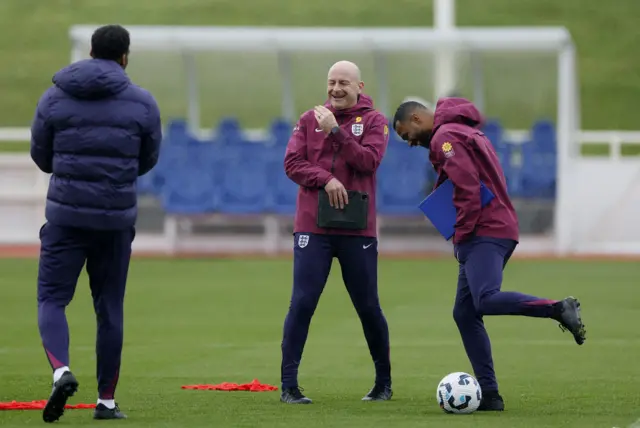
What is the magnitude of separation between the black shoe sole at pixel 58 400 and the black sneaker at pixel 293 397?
1.75 metres

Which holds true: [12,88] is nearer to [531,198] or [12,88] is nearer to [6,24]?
[6,24]

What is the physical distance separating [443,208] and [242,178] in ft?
60.0

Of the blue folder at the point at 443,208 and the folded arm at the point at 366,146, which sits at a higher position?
the folded arm at the point at 366,146

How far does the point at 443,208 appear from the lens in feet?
31.7

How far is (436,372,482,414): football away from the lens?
9391 millimetres

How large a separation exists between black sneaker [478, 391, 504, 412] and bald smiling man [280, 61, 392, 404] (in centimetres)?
87

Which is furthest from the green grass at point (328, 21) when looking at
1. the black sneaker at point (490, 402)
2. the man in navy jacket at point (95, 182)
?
the black sneaker at point (490, 402)

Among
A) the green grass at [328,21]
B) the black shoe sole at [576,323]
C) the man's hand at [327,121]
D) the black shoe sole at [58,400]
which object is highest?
the green grass at [328,21]

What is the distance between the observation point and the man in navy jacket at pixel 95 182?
9.07m

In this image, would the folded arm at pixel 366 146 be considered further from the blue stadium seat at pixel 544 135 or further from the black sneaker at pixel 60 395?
the blue stadium seat at pixel 544 135

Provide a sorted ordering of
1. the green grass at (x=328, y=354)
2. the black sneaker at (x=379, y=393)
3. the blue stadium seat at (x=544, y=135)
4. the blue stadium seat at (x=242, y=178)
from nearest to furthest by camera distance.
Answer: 1. the green grass at (x=328, y=354)
2. the black sneaker at (x=379, y=393)
3. the blue stadium seat at (x=544, y=135)
4. the blue stadium seat at (x=242, y=178)

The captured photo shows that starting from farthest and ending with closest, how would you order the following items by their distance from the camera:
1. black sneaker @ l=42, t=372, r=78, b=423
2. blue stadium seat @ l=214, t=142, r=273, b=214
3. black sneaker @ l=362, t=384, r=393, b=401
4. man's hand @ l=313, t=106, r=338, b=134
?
blue stadium seat @ l=214, t=142, r=273, b=214
black sneaker @ l=362, t=384, r=393, b=401
man's hand @ l=313, t=106, r=338, b=134
black sneaker @ l=42, t=372, r=78, b=423

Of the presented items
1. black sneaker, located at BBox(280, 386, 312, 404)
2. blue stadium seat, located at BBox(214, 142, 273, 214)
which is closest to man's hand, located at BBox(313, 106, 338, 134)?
black sneaker, located at BBox(280, 386, 312, 404)

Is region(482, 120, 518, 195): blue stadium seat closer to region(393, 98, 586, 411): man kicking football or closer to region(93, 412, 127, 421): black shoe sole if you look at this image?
region(393, 98, 586, 411): man kicking football
